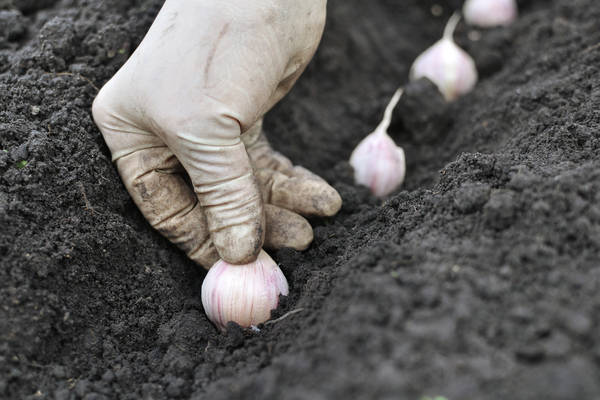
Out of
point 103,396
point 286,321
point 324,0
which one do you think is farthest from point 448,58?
point 103,396

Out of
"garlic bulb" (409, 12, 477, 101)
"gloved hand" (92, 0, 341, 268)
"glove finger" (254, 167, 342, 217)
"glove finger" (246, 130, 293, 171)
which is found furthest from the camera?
"garlic bulb" (409, 12, 477, 101)

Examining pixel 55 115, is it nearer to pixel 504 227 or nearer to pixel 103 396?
pixel 103 396

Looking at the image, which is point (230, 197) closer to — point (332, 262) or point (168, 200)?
point (168, 200)

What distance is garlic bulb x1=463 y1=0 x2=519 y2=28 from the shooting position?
2703 mm

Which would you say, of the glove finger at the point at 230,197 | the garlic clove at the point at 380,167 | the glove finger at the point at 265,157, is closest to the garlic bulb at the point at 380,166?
the garlic clove at the point at 380,167

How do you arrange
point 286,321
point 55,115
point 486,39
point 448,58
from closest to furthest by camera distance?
1. point 286,321
2. point 55,115
3. point 448,58
4. point 486,39

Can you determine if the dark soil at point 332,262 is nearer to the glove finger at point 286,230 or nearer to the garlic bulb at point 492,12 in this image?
the glove finger at point 286,230

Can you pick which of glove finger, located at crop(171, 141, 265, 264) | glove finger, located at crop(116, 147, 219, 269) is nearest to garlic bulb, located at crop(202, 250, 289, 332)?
glove finger, located at crop(171, 141, 265, 264)

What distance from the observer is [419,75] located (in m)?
2.28

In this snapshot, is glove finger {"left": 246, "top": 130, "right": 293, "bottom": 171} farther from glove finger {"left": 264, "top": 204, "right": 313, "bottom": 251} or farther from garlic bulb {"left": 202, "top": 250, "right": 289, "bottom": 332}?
garlic bulb {"left": 202, "top": 250, "right": 289, "bottom": 332}

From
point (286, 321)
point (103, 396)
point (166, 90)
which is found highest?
point (166, 90)

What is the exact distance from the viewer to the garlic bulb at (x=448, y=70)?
Answer: 2227mm

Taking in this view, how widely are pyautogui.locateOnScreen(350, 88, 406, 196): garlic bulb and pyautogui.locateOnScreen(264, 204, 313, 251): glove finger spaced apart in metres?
0.46

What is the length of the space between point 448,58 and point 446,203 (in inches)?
56.7
